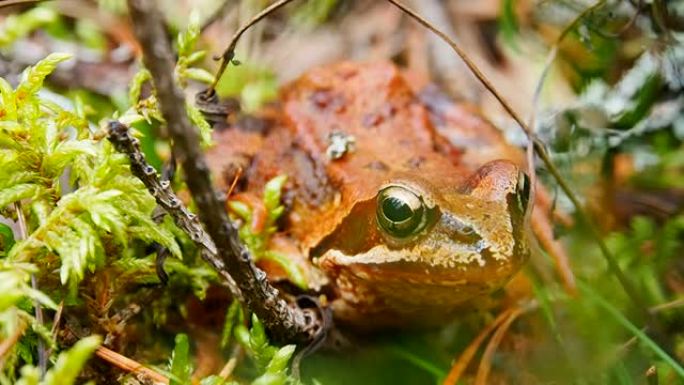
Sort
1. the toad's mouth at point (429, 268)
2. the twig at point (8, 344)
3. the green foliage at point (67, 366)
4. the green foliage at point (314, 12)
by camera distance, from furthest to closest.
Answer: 1. the green foliage at point (314, 12)
2. the toad's mouth at point (429, 268)
3. the twig at point (8, 344)
4. the green foliage at point (67, 366)

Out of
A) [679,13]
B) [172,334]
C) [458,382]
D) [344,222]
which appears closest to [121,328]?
[172,334]

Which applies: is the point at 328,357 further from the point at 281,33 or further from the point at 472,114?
the point at 281,33

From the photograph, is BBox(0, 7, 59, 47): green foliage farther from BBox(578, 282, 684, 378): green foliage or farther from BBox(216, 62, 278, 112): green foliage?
BBox(578, 282, 684, 378): green foliage

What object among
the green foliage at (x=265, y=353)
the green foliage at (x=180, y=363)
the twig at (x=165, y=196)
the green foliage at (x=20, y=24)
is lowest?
the green foliage at (x=265, y=353)

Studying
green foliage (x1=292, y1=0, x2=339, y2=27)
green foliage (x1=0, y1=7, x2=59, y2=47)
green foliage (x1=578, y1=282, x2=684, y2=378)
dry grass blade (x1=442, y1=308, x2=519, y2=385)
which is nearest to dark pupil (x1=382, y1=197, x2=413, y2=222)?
dry grass blade (x1=442, y1=308, x2=519, y2=385)

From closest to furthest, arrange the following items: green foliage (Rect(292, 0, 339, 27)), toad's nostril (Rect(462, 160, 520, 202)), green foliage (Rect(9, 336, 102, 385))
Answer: green foliage (Rect(9, 336, 102, 385)), toad's nostril (Rect(462, 160, 520, 202)), green foliage (Rect(292, 0, 339, 27))

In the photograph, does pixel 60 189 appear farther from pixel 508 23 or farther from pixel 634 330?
pixel 508 23

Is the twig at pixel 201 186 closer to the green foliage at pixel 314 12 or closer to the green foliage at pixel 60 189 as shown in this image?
the green foliage at pixel 60 189

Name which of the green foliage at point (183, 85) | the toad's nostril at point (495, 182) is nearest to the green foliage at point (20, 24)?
the green foliage at point (183, 85)
